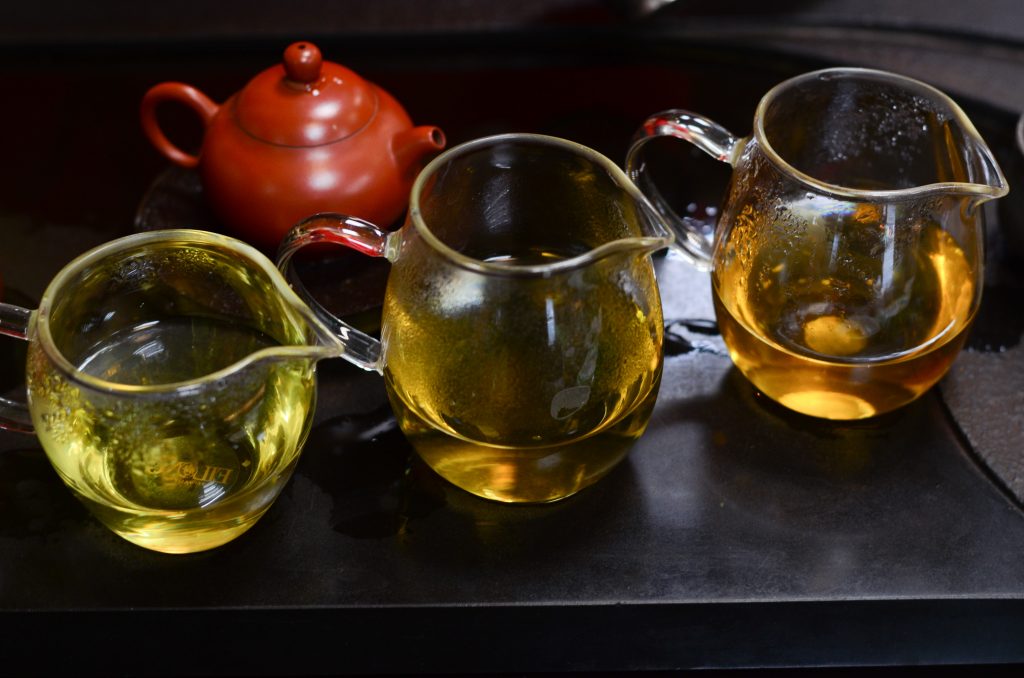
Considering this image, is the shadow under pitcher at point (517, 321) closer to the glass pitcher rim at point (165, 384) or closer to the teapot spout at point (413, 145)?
the glass pitcher rim at point (165, 384)

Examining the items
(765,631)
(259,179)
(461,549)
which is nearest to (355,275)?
(259,179)

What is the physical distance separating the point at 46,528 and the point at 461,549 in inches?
10.1

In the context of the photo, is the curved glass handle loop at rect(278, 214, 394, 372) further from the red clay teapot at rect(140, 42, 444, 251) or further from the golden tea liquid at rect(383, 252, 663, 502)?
the red clay teapot at rect(140, 42, 444, 251)

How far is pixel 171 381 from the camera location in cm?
69

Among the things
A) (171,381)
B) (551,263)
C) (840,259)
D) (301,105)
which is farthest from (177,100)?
(840,259)

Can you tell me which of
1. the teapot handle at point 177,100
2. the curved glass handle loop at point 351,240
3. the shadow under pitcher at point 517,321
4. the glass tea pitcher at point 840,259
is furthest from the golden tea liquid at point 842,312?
the teapot handle at point 177,100

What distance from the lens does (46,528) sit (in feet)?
2.31

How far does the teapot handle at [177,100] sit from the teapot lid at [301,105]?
0.17 ft

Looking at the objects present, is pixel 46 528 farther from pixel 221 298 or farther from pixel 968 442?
pixel 968 442

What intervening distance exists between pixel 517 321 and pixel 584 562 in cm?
17

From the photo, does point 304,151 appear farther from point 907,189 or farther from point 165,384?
point 907,189

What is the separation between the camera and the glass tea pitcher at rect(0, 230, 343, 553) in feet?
1.98

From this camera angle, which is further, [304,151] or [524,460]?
[304,151]

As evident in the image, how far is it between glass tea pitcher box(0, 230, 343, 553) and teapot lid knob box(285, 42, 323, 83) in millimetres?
189
